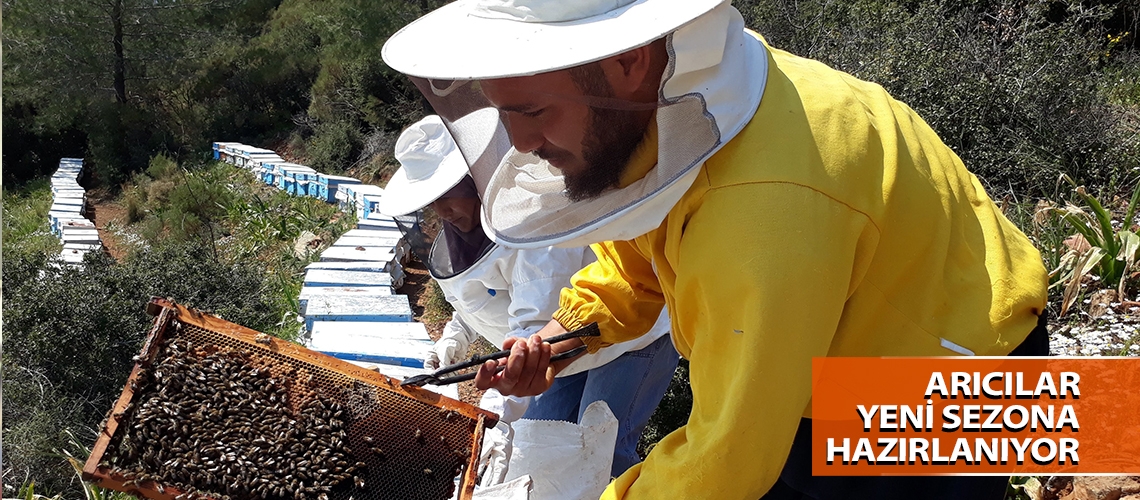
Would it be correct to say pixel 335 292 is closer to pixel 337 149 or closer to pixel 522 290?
pixel 522 290

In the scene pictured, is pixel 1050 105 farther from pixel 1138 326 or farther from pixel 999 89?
pixel 1138 326

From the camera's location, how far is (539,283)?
3.17 metres

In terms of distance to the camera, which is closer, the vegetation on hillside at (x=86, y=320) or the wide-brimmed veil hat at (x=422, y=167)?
the wide-brimmed veil hat at (x=422, y=167)

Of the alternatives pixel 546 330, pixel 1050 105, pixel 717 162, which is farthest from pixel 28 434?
pixel 1050 105

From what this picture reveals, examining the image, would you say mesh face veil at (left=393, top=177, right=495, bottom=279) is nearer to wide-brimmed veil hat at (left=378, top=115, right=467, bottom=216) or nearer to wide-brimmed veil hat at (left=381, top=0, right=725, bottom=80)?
wide-brimmed veil hat at (left=378, top=115, right=467, bottom=216)

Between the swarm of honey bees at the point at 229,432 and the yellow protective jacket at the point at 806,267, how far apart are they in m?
1.21

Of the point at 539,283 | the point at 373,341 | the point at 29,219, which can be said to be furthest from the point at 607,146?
the point at 29,219

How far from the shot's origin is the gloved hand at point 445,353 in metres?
3.75

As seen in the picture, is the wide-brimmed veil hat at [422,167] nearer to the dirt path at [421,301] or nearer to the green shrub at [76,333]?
the dirt path at [421,301]

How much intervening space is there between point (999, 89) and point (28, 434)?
698 cm

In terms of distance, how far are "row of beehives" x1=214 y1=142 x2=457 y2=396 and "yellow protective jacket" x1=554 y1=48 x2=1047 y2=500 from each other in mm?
2642

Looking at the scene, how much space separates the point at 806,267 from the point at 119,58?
22763mm

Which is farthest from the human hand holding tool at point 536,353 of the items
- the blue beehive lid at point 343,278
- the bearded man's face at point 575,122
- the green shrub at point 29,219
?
the green shrub at point 29,219

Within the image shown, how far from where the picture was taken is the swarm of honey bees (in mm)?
2408
